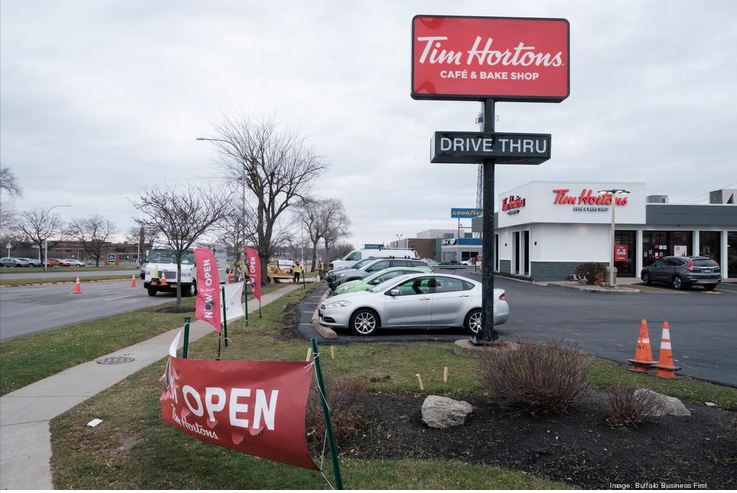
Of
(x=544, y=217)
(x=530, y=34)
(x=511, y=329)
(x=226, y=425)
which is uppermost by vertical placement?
(x=530, y=34)

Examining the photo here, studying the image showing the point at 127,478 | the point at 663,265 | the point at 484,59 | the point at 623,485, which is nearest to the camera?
the point at 623,485

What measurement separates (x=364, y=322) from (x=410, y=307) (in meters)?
1.07

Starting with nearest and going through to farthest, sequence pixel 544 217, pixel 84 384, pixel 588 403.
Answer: pixel 588 403, pixel 84 384, pixel 544 217

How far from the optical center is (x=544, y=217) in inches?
1244

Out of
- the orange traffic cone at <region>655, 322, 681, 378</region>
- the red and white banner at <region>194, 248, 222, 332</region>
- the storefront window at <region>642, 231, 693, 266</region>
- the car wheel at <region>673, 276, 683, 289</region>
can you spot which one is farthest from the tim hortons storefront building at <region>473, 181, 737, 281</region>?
the red and white banner at <region>194, 248, 222, 332</region>

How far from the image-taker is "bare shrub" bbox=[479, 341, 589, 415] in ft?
17.1

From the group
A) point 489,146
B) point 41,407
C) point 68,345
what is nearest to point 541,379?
point 489,146

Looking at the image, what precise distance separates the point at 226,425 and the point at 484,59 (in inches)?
318

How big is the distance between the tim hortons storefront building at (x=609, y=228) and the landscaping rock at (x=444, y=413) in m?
28.0

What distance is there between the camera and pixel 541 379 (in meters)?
5.21

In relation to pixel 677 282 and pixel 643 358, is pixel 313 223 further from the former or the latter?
pixel 643 358

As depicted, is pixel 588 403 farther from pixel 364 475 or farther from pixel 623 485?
pixel 364 475

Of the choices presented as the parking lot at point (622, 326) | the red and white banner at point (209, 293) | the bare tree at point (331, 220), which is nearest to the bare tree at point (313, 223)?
the bare tree at point (331, 220)

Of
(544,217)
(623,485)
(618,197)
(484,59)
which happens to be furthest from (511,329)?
(618,197)
